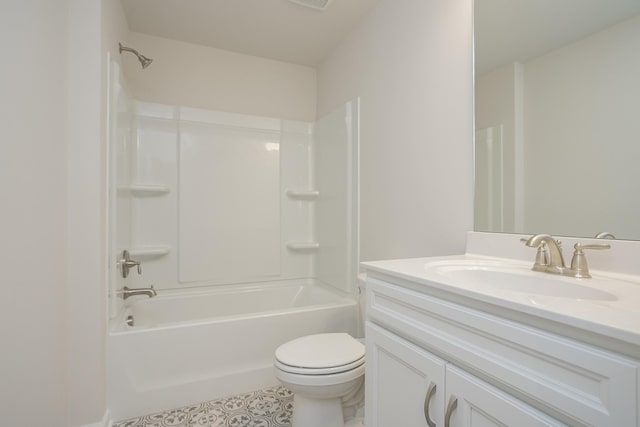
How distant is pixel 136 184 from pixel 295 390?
1841 millimetres

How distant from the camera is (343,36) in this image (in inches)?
90.7

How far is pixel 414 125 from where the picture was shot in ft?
5.35

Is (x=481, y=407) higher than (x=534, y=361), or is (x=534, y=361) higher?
(x=534, y=361)

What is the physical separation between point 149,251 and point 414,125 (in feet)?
6.57

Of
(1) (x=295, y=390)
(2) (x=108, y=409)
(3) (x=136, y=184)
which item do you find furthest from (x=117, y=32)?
(1) (x=295, y=390)

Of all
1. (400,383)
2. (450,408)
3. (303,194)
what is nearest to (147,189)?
(303,194)

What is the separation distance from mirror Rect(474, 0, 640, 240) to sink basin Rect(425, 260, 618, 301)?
22 centimetres

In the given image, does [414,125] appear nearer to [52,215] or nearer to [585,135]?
[585,135]

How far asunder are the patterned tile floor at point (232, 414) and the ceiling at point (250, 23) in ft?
8.03

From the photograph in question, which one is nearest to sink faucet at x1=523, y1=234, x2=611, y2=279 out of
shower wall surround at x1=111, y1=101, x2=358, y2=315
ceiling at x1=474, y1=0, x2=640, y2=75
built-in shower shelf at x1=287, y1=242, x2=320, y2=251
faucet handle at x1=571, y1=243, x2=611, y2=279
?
faucet handle at x1=571, y1=243, x2=611, y2=279

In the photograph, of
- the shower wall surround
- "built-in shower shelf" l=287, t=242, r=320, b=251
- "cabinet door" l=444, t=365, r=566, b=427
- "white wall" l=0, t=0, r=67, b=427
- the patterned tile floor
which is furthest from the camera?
"built-in shower shelf" l=287, t=242, r=320, b=251

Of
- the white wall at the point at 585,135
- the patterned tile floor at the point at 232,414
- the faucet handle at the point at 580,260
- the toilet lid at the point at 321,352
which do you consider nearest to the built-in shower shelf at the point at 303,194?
the toilet lid at the point at 321,352

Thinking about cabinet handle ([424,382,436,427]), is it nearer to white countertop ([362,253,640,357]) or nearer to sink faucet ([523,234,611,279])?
white countertop ([362,253,640,357])

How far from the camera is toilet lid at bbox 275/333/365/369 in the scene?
1298mm
